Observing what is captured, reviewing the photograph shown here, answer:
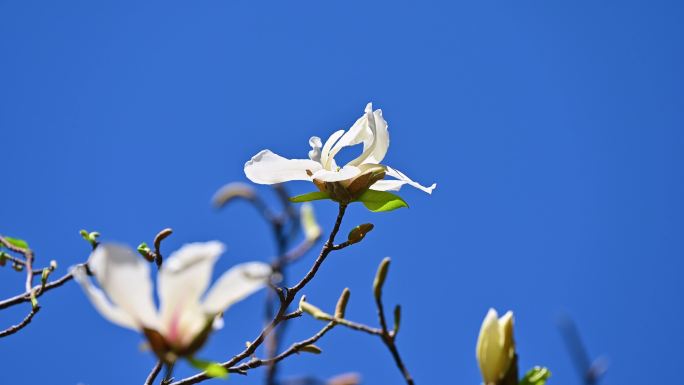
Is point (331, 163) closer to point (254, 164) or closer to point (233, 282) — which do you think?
point (254, 164)

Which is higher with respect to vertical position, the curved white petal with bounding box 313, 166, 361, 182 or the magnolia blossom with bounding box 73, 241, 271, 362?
the curved white petal with bounding box 313, 166, 361, 182

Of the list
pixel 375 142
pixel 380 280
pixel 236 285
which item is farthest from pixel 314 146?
pixel 236 285

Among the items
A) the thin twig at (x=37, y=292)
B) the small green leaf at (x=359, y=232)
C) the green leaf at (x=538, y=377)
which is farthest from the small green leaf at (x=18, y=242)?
the green leaf at (x=538, y=377)

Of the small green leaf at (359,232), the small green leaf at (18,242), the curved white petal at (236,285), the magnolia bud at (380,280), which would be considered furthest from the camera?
the small green leaf at (18,242)

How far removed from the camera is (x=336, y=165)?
5.07 ft

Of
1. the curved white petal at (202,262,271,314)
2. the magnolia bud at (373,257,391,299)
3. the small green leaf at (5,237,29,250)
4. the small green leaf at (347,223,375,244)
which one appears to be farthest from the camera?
the small green leaf at (5,237,29,250)

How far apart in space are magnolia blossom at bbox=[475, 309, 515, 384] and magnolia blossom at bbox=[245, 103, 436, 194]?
0.51 m

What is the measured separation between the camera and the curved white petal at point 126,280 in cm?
81

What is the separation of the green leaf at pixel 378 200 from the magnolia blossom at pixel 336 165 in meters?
0.02

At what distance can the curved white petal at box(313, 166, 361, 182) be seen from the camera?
1.43 metres

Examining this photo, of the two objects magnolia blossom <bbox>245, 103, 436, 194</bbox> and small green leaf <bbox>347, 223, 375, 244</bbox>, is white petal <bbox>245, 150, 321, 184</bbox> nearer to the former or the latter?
magnolia blossom <bbox>245, 103, 436, 194</bbox>

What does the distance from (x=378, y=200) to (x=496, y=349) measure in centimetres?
54

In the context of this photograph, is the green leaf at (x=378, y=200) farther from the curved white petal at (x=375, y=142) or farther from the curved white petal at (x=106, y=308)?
the curved white petal at (x=106, y=308)

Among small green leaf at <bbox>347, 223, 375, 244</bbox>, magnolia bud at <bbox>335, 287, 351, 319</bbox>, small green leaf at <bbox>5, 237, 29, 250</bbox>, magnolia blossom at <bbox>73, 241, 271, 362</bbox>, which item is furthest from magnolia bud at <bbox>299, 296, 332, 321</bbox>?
small green leaf at <bbox>5, 237, 29, 250</bbox>
